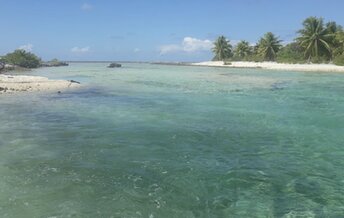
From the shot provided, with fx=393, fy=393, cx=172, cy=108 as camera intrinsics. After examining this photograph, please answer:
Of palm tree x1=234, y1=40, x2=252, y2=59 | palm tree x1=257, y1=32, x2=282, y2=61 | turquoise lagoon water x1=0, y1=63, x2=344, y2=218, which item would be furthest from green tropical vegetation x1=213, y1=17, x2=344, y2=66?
turquoise lagoon water x1=0, y1=63, x2=344, y2=218

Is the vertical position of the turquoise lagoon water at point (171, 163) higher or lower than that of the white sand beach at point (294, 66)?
lower

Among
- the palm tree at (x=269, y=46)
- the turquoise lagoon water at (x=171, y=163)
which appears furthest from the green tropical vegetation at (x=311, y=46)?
the turquoise lagoon water at (x=171, y=163)

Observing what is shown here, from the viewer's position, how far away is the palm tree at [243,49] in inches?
5605

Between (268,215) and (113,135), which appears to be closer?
(268,215)

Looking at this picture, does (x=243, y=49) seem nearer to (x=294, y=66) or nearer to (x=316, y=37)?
(x=294, y=66)

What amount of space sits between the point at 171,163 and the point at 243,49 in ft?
441

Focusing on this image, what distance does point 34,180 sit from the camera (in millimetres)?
11758

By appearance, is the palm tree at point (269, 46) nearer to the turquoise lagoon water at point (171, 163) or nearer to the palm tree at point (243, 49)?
the palm tree at point (243, 49)

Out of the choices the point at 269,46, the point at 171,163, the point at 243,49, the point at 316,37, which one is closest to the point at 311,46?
the point at 316,37

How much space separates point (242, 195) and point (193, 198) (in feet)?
4.46

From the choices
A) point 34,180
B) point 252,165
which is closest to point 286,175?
point 252,165

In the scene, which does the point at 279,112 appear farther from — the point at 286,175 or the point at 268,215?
the point at 268,215

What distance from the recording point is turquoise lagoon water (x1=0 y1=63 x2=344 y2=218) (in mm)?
9969

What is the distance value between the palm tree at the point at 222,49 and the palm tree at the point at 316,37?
54.5m
